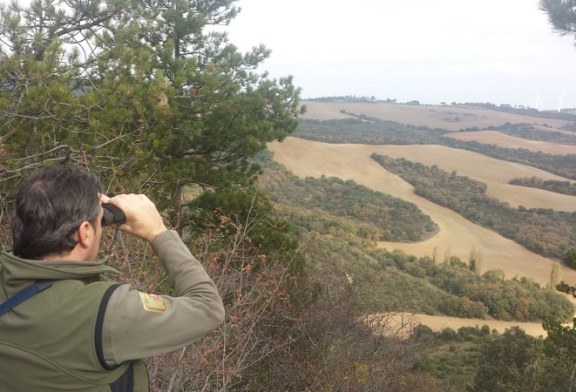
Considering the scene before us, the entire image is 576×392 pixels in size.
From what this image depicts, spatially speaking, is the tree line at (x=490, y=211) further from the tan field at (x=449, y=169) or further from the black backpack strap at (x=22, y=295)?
the black backpack strap at (x=22, y=295)

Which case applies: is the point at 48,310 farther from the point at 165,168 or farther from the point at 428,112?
the point at 428,112

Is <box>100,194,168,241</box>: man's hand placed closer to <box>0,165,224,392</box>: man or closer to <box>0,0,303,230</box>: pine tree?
<box>0,165,224,392</box>: man

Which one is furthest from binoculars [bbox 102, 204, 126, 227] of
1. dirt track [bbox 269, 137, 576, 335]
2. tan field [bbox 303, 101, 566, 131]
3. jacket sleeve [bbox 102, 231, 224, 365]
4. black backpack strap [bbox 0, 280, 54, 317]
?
tan field [bbox 303, 101, 566, 131]

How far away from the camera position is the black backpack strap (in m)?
1.12

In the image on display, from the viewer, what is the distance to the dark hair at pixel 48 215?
1.20 m

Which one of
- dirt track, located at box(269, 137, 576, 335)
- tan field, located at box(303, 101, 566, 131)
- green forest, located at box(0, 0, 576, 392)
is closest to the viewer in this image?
green forest, located at box(0, 0, 576, 392)

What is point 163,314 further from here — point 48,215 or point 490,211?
point 490,211

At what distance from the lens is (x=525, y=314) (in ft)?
82.8

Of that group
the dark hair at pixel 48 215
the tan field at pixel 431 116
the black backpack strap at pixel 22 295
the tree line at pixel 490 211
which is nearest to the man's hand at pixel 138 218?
the dark hair at pixel 48 215

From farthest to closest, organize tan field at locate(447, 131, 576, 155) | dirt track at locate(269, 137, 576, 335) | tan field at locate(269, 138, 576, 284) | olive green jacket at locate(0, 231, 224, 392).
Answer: tan field at locate(447, 131, 576, 155), tan field at locate(269, 138, 576, 284), dirt track at locate(269, 137, 576, 335), olive green jacket at locate(0, 231, 224, 392)

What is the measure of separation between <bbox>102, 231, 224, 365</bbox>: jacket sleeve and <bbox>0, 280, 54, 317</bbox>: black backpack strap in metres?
0.17

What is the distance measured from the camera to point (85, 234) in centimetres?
124

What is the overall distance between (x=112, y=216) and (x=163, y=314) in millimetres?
349

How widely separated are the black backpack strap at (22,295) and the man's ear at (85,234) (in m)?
0.14
